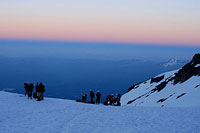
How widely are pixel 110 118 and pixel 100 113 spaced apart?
6.45 ft

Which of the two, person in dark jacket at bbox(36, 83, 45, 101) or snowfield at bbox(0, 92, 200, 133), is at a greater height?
person in dark jacket at bbox(36, 83, 45, 101)

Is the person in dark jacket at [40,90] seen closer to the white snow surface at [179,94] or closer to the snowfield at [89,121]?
the snowfield at [89,121]

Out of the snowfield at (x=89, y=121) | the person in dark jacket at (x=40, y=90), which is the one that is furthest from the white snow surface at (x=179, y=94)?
the person in dark jacket at (x=40, y=90)

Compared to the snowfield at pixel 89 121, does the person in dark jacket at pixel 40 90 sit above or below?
above

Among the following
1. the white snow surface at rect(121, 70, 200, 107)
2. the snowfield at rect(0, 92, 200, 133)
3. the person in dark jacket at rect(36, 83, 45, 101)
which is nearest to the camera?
the snowfield at rect(0, 92, 200, 133)

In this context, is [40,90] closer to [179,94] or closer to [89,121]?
[89,121]

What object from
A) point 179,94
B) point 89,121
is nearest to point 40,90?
point 89,121

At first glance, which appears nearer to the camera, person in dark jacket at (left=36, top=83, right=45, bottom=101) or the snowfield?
the snowfield

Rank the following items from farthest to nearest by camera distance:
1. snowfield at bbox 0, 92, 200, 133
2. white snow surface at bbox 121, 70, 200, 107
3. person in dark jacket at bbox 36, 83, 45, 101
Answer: white snow surface at bbox 121, 70, 200, 107
person in dark jacket at bbox 36, 83, 45, 101
snowfield at bbox 0, 92, 200, 133

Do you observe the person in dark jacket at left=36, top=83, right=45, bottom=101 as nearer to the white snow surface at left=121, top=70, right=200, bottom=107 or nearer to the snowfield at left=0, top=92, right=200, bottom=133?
the snowfield at left=0, top=92, right=200, bottom=133

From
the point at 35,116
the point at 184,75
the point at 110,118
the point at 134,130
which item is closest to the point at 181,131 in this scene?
the point at 134,130

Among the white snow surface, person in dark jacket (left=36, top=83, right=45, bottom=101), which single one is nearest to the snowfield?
person in dark jacket (left=36, top=83, right=45, bottom=101)

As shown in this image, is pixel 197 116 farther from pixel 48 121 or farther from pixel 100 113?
pixel 48 121

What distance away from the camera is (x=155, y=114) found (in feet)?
60.2
